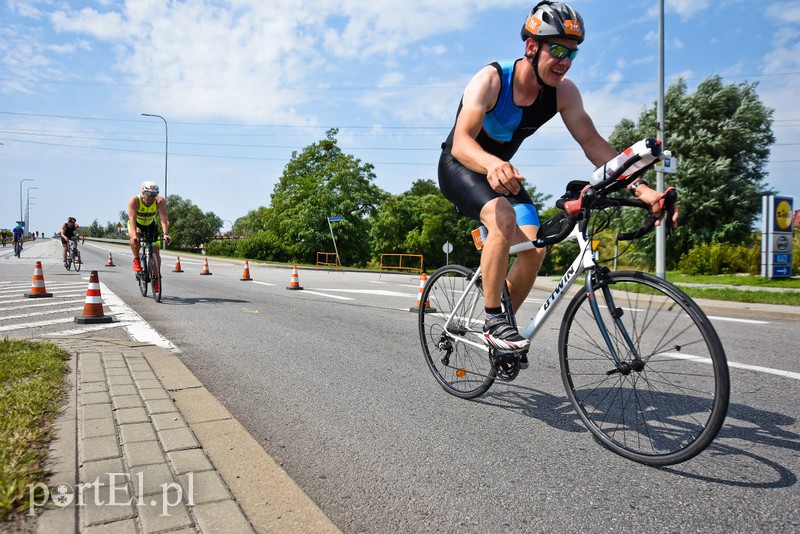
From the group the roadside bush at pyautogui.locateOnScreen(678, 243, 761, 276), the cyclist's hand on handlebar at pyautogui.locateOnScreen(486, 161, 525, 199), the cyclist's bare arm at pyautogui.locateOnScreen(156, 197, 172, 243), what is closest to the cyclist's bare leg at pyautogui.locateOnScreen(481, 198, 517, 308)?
the cyclist's hand on handlebar at pyautogui.locateOnScreen(486, 161, 525, 199)

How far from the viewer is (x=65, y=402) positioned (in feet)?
9.89

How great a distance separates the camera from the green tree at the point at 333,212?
47.9 meters

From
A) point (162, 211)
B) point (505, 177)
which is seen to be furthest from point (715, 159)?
point (505, 177)

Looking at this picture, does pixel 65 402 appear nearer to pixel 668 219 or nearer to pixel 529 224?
pixel 529 224

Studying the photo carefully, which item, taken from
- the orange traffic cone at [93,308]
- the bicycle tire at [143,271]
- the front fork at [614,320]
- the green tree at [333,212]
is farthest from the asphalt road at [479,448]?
the green tree at [333,212]

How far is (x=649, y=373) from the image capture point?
2.67m

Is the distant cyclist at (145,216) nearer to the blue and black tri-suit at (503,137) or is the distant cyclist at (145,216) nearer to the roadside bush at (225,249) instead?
the blue and black tri-suit at (503,137)

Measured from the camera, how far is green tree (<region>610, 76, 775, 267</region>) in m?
27.5

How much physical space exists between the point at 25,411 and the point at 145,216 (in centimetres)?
747

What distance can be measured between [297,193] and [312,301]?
4370cm

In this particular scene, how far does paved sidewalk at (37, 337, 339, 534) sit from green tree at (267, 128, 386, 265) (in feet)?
146

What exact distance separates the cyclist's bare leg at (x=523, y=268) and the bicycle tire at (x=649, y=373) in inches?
15.9

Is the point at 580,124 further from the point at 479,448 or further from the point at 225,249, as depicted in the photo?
the point at 225,249

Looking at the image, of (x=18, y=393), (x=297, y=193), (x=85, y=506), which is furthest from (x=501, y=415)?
(x=297, y=193)
